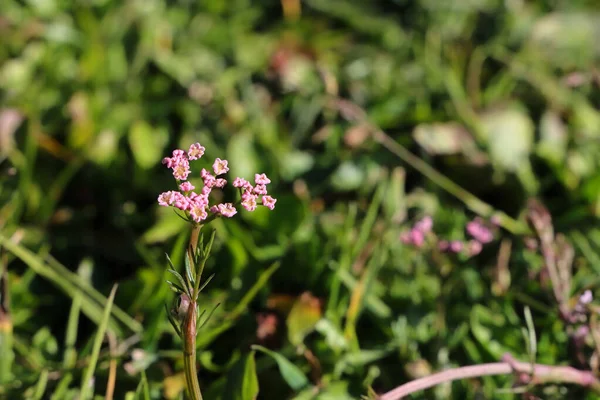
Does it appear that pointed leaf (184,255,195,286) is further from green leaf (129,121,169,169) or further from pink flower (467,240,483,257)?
green leaf (129,121,169,169)

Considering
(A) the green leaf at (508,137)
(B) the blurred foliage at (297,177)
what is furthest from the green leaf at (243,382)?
(A) the green leaf at (508,137)

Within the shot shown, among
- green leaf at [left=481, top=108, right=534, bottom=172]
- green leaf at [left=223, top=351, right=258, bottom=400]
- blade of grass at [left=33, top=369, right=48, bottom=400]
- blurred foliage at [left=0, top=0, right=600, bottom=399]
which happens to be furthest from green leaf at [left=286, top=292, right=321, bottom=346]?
green leaf at [left=481, top=108, right=534, bottom=172]

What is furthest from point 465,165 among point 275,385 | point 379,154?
point 275,385

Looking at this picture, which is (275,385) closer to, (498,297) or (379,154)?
(498,297)

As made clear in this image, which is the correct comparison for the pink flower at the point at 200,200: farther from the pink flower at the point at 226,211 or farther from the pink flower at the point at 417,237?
the pink flower at the point at 417,237

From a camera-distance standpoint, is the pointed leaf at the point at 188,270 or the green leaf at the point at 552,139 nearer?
the pointed leaf at the point at 188,270

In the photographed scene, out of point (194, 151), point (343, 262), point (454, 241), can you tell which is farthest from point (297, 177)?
point (194, 151)
